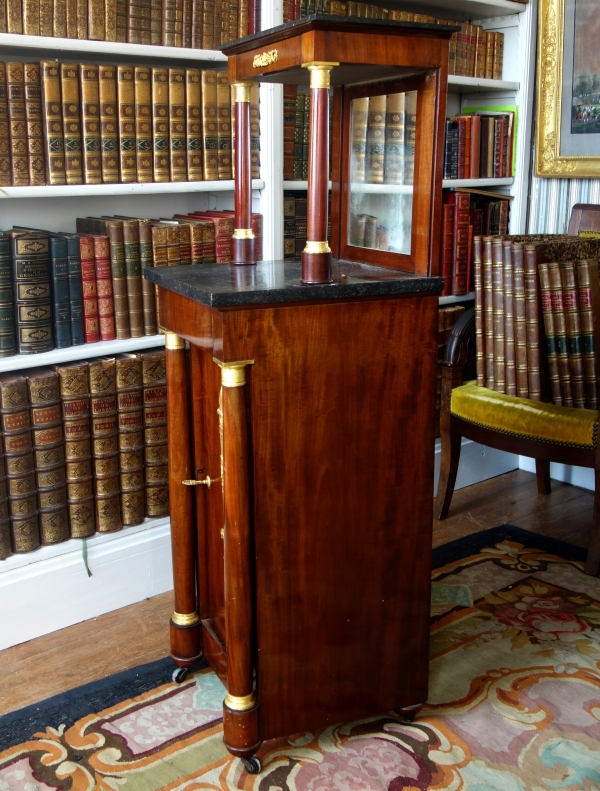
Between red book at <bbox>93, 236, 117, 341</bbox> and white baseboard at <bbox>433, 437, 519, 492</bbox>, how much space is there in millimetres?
1423

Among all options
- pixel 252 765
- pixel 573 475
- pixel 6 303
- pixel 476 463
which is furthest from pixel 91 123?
pixel 573 475

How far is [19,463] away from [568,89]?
229 cm

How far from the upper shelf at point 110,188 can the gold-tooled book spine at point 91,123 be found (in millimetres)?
34

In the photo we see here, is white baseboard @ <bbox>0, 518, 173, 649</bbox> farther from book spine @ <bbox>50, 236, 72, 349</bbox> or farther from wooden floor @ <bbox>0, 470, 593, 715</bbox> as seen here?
book spine @ <bbox>50, 236, 72, 349</bbox>

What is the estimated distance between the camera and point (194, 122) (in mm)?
2342

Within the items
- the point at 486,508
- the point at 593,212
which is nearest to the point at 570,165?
the point at 593,212

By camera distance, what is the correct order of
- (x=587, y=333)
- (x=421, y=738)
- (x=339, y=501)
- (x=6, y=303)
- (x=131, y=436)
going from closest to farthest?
(x=339, y=501) < (x=421, y=738) < (x=6, y=303) < (x=131, y=436) < (x=587, y=333)

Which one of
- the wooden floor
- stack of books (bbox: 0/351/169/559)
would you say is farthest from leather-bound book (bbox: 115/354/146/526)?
the wooden floor

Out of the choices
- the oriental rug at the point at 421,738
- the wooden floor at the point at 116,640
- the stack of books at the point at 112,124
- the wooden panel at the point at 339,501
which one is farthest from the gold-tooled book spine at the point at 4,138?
the oriental rug at the point at 421,738

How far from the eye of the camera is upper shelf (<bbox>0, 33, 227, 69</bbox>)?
2045mm

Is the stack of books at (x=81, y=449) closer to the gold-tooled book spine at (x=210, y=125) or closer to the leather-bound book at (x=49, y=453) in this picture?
the leather-bound book at (x=49, y=453)

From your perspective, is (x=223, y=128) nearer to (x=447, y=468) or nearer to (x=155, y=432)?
(x=155, y=432)

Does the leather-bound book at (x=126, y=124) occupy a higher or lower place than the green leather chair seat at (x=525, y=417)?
higher

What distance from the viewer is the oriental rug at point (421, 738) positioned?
172cm
